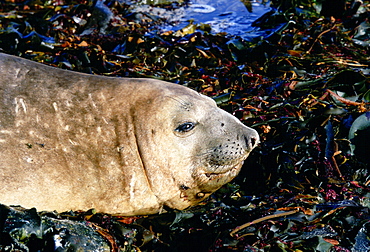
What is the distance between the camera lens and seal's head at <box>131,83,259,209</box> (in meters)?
3.52

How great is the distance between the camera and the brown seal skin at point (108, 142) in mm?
3262

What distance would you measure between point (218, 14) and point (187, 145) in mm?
4663

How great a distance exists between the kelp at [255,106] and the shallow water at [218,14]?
19cm

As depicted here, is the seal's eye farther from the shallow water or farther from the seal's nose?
the shallow water

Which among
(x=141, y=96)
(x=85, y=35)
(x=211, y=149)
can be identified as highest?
(x=141, y=96)

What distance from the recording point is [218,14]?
7805mm

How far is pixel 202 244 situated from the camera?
3.36 metres

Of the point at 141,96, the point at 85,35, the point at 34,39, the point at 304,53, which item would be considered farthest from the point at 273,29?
the point at 141,96

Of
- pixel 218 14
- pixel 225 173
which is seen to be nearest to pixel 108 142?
pixel 225 173

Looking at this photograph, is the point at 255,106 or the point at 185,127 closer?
the point at 185,127

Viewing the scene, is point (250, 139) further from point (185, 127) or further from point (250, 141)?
point (185, 127)

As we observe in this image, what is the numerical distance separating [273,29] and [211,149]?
3426mm

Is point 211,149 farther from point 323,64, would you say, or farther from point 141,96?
point 323,64

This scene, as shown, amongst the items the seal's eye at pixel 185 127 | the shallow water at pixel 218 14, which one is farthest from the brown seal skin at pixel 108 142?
the shallow water at pixel 218 14
